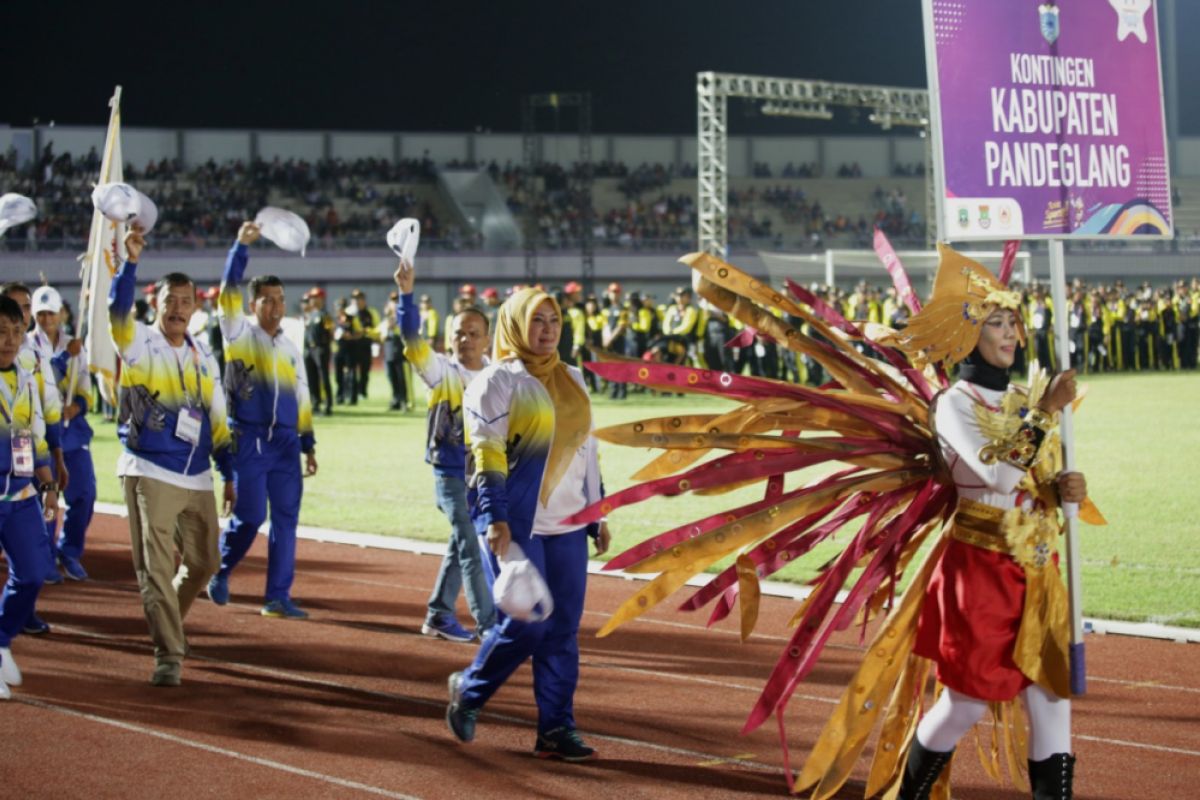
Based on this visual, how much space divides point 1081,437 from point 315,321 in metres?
12.7

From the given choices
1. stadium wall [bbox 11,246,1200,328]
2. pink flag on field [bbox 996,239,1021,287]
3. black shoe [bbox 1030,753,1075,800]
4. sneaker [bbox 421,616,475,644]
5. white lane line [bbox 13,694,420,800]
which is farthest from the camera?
stadium wall [bbox 11,246,1200,328]

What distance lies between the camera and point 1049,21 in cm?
640

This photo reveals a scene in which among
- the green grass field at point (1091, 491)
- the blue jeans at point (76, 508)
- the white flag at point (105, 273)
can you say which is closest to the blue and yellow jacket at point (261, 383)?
the white flag at point (105, 273)

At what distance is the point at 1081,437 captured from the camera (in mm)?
17938

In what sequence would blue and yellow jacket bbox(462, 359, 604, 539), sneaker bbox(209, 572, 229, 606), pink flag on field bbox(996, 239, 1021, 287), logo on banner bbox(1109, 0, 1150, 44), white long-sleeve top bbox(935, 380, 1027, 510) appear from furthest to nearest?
sneaker bbox(209, 572, 229, 606) < logo on banner bbox(1109, 0, 1150, 44) < blue and yellow jacket bbox(462, 359, 604, 539) < pink flag on field bbox(996, 239, 1021, 287) < white long-sleeve top bbox(935, 380, 1027, 510)

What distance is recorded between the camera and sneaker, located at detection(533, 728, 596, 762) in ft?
19.2

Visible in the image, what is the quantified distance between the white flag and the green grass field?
400cm

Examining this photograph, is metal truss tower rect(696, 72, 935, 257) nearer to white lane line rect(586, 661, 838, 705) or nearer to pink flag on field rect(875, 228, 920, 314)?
white lane line rect(586, 661, 838, 705)

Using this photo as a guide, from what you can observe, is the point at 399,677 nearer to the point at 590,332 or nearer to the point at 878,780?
the point at 878,780

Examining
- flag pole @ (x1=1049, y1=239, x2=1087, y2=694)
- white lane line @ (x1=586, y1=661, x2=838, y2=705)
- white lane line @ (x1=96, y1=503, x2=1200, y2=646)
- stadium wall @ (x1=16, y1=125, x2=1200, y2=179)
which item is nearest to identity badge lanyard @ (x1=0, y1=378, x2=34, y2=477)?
white lane line @ (x1=96, y1=503, x2=1200, y2=646)

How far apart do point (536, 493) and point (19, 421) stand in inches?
114

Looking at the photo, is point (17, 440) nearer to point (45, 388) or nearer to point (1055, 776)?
point (45, 388)

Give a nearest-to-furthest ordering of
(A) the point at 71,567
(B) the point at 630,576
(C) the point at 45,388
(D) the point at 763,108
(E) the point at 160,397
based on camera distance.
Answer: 1. (E) the point at 160,397
2. (C) the point at 45,388
3. (B) the point at 630,576
4. (A) the point at 71,567
5. (D) the point at 763,108

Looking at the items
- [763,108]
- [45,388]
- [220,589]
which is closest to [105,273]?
[45,388]
